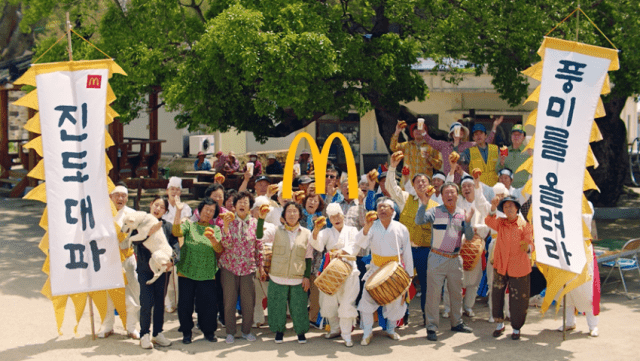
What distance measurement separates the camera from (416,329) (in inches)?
298

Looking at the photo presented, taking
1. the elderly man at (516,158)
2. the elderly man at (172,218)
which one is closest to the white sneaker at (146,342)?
the elderly man at (172,218)

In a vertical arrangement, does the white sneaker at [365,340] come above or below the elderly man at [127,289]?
below

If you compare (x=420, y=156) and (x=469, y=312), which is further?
(x=420, y=156)

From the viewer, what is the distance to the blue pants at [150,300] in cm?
673

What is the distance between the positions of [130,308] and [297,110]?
184 inches

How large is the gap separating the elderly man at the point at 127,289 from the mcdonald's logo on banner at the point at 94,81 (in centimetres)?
107

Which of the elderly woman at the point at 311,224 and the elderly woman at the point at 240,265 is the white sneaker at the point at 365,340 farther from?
the elderly woman at the point at 240,265

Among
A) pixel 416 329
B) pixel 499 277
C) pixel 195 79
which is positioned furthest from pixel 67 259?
pixel 195 79

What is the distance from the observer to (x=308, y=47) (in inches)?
406

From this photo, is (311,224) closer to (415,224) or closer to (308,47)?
(415,224)

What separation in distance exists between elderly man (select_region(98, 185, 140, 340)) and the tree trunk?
410 inches

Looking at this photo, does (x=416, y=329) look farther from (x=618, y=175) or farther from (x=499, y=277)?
(x=618, y=175)

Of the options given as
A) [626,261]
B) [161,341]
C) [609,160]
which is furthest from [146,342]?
[609,160]

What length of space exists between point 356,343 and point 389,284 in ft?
2.52
